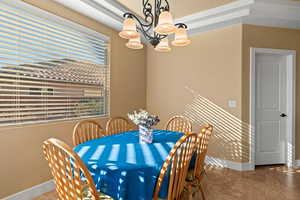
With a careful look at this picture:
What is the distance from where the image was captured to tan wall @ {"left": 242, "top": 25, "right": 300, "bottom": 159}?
9.99 ft

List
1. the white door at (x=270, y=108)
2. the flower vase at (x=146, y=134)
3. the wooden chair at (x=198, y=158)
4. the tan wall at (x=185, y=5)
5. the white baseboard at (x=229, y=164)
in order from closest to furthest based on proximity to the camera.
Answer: the wooden chair at (x=198, y=158) → the flower vase at (x=146, y=134) → the tan wall at (x=185, y=5) → the white baseboard at (x=229, y=164) → the white door at (x=270, y=108)

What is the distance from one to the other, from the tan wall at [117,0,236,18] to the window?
0.74 meters

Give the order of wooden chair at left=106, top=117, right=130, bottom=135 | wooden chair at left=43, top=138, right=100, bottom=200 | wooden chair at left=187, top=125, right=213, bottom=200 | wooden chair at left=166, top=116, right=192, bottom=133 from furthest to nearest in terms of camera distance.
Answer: wooden chair at left=166, top=116, right=192, bottom=133, wooden chair at left=106, top=117, right=130, bottom=135, wooden chair at left=187, top=125, right=213, bottom=200, wooden chair at left=43, top=138, right=100, bottom=200

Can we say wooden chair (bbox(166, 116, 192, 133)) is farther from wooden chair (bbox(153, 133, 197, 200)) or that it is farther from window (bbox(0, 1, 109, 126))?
wooden chair (bbox(153, 133, 197, 200))

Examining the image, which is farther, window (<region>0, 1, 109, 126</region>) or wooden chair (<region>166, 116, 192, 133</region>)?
wooden chair (<region>166, 116, 192, 133</region>)

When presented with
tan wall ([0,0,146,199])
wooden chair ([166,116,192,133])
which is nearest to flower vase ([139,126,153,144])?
wooden chair ([166,116,192,133])

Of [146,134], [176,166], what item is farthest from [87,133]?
[176,166]

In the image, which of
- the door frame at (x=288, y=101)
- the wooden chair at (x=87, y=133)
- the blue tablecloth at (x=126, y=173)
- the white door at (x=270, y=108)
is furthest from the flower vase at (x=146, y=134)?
the white door at (x=270, y=108)

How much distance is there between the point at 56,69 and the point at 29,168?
127 centimetres

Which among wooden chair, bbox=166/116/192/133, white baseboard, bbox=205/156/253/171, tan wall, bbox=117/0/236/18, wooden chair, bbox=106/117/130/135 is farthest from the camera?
white baseboard, bbox=205/156/253/171

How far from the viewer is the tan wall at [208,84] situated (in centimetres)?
310

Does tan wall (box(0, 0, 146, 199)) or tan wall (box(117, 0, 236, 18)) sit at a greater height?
tan wall (box(117, 0, 236, 18))

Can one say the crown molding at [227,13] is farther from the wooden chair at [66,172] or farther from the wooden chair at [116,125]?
the wooden chair at [66,172]

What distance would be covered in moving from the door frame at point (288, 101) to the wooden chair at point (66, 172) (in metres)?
2.84
